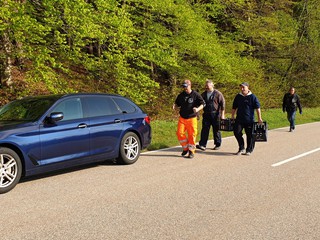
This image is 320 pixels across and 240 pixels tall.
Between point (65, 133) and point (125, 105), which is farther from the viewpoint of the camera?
point (125, 105)

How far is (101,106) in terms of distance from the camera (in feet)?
25.2

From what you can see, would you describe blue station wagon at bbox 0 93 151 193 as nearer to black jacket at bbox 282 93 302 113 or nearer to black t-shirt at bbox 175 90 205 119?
black t-shirt at bbox 175 90 205 119

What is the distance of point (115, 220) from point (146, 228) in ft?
1.52

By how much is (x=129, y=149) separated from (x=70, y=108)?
1.68m

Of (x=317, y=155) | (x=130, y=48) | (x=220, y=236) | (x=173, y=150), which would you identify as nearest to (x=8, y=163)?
(x=220, y=236)

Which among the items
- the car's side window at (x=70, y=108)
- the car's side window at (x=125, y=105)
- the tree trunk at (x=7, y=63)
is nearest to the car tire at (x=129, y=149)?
the car's side window at (x=125, y=105)

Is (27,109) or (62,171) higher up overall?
(27,109)

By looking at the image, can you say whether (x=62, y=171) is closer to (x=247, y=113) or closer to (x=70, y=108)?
(x=70, y=108)

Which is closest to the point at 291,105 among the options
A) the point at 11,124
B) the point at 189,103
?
the point at 189,103

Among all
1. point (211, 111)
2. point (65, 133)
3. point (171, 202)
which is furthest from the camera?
point (211, 111)

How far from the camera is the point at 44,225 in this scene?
436 cm

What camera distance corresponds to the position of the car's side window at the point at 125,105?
8.16m

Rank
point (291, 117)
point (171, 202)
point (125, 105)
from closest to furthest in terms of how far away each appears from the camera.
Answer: point (171, 202)
point (125, 105)
point (291, 117)

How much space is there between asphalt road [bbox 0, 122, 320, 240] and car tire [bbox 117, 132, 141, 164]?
227mm
